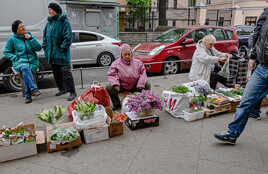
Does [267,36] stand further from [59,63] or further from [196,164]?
[59,63]

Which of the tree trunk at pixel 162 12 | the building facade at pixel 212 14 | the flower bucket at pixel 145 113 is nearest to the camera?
the flower bucket at pixel 145 113

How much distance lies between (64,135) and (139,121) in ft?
3.97

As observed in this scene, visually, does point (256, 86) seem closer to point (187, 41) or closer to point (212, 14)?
point (187, 41)

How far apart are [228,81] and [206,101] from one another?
140 cm

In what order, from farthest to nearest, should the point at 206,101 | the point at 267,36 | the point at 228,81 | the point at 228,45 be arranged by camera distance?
the point at 228,45, the point at 228,81, the point at 206,101, the point at 267,36

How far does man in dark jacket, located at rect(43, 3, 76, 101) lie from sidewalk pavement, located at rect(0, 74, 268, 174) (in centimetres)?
145

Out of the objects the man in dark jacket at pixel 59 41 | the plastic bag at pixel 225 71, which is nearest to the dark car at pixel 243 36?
the plastic bag at pixel 225 71

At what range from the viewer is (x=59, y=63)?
507cm

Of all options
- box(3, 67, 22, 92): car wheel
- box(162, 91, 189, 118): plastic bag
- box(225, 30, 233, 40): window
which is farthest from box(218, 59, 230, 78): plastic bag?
box(3, 67, 22, 92): car wheel

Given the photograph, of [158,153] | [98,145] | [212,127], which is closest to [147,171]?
[158,153]

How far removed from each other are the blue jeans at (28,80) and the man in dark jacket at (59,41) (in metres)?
0.52

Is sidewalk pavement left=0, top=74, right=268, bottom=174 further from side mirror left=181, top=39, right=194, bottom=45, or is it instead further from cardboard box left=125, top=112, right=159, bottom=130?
side mirror left=181, top=39, right=194, bottom=45

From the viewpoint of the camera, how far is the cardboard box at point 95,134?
330cm

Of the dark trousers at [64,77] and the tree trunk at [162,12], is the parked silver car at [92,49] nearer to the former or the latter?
the dark trousers at [64,77]
